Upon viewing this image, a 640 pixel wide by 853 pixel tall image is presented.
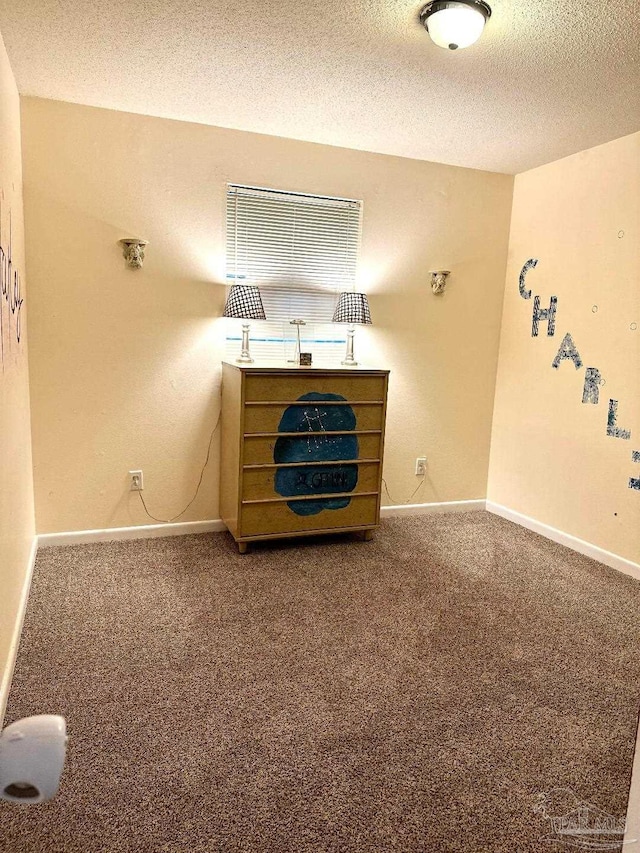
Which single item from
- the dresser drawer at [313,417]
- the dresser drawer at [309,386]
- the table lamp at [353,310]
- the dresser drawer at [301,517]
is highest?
the table lamp at [353,310]

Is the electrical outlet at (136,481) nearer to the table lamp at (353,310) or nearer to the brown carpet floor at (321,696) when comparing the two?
the brown carpet floor at (321,696)

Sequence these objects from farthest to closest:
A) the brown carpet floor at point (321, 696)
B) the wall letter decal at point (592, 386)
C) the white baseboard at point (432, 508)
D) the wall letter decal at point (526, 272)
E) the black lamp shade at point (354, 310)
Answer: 1. the white baseboard at point (432, 508)
2. the wall letter decal at point (526, 272)
3. the black lamp shade at point (354, 310)
4. the wall letter decal at point (592, 386)
5. the brown carpet floor at point (321, 696)

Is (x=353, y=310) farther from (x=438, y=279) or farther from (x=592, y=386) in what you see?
(x=592, y=386)

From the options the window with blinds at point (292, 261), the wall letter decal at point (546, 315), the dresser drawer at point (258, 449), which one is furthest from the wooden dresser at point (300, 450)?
the wall letter decal at point (546, 315)

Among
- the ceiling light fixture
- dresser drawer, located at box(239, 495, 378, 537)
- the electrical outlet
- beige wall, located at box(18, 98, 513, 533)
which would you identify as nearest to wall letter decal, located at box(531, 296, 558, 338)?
beige wall, located at box(18, 98, 513, 533)

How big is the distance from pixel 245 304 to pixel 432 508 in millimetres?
1920

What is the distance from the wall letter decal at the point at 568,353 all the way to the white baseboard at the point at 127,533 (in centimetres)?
228

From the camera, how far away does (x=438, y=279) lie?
376cm

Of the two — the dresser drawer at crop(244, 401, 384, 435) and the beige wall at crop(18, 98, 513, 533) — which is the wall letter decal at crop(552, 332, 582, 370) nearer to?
the beige wall at crop(18, 98, 513, 533)

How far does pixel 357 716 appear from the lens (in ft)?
6.21

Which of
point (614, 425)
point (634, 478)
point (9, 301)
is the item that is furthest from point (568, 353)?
point (9, 301)

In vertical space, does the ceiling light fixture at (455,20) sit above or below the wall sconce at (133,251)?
above

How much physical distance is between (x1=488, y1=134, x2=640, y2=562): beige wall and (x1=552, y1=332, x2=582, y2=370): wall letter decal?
0.12 ft

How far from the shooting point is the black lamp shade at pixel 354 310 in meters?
3.41
